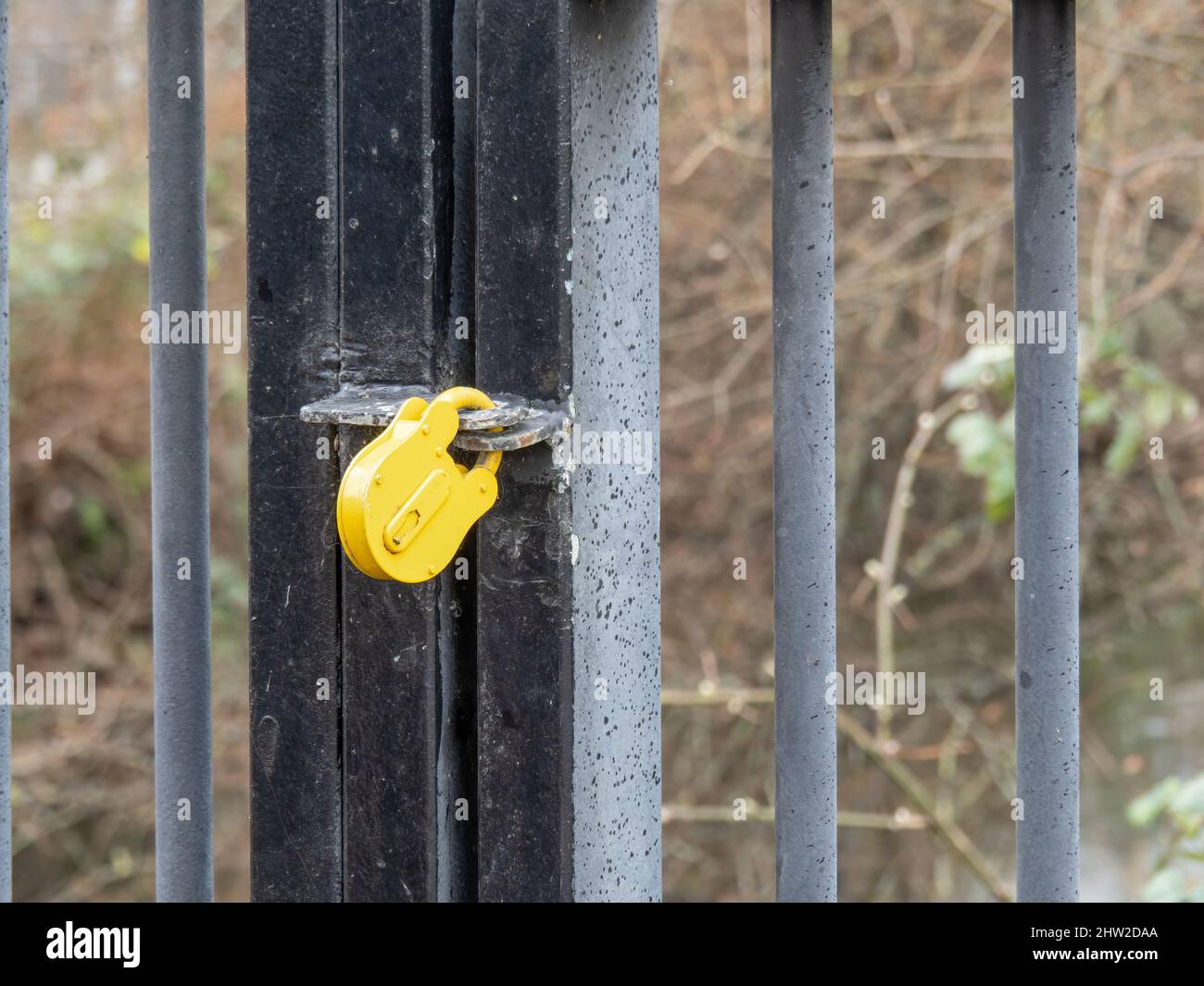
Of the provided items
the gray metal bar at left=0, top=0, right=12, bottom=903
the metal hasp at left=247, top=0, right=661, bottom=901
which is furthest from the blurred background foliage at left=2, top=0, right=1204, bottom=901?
the gray metal bar at left=0, top=0, right=12, bottom=903

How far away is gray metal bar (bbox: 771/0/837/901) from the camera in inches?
34.9

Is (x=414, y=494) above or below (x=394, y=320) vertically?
below

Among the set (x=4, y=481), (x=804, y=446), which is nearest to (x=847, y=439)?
(x=804, y=446)

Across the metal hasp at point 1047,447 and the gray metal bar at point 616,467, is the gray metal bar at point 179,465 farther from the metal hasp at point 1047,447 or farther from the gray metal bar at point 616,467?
the metal hasp at point 1047,447

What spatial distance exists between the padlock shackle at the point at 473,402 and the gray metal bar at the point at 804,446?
0.19m

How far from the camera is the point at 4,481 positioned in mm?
932

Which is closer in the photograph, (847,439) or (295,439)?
(295,439)

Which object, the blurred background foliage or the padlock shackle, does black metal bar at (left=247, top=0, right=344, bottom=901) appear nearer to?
the padlock shackle

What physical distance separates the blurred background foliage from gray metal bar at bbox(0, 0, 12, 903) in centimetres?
175

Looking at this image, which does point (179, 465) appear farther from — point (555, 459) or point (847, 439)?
point (847, 439)

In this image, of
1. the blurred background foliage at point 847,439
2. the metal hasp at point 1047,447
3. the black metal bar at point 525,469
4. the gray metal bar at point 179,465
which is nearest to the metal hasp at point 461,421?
the black metal bar at point 525,469

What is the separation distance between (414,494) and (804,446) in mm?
263
